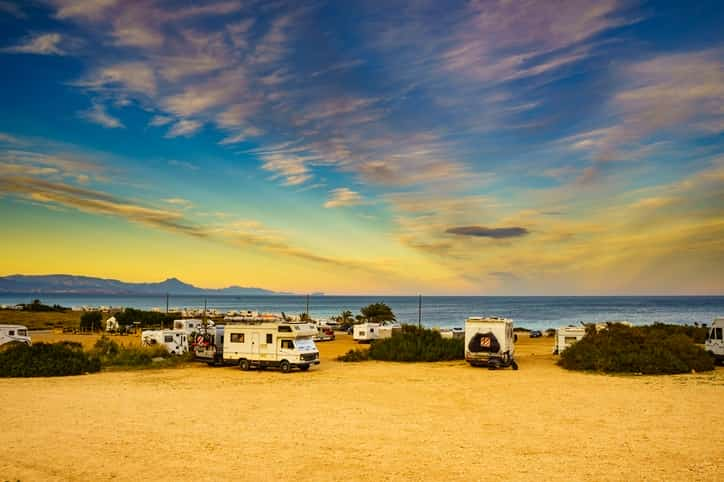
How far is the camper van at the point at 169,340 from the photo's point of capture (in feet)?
107

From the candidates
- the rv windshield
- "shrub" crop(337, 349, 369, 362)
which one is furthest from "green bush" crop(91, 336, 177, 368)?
"shrub" crop(337, 349, 369, 362)

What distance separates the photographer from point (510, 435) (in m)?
13.1

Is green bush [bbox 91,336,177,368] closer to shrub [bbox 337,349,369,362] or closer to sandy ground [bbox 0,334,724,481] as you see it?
sandy ground [bbox 0,334,724,481]

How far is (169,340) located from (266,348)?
9.73 m

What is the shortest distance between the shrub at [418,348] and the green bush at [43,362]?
1512 cm

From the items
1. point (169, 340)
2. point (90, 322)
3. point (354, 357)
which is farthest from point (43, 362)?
point (90, 322)

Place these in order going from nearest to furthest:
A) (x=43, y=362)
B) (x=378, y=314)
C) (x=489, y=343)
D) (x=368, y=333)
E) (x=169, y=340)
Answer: (x=43, y=362)
(x=489, y=343)
(x=169, y=340)
(x=368, y=333)
(x=378, y=314)

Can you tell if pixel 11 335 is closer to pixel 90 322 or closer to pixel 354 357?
pixel 354 357

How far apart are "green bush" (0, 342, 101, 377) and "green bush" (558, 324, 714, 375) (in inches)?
899

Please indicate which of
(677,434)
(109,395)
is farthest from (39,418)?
(677,434)

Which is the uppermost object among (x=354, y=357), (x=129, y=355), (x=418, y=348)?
(x=418, y=348)

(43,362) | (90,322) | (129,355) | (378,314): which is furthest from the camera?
(378,314)

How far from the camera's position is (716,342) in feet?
88.1

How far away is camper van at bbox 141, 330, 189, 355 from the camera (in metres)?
32.6
